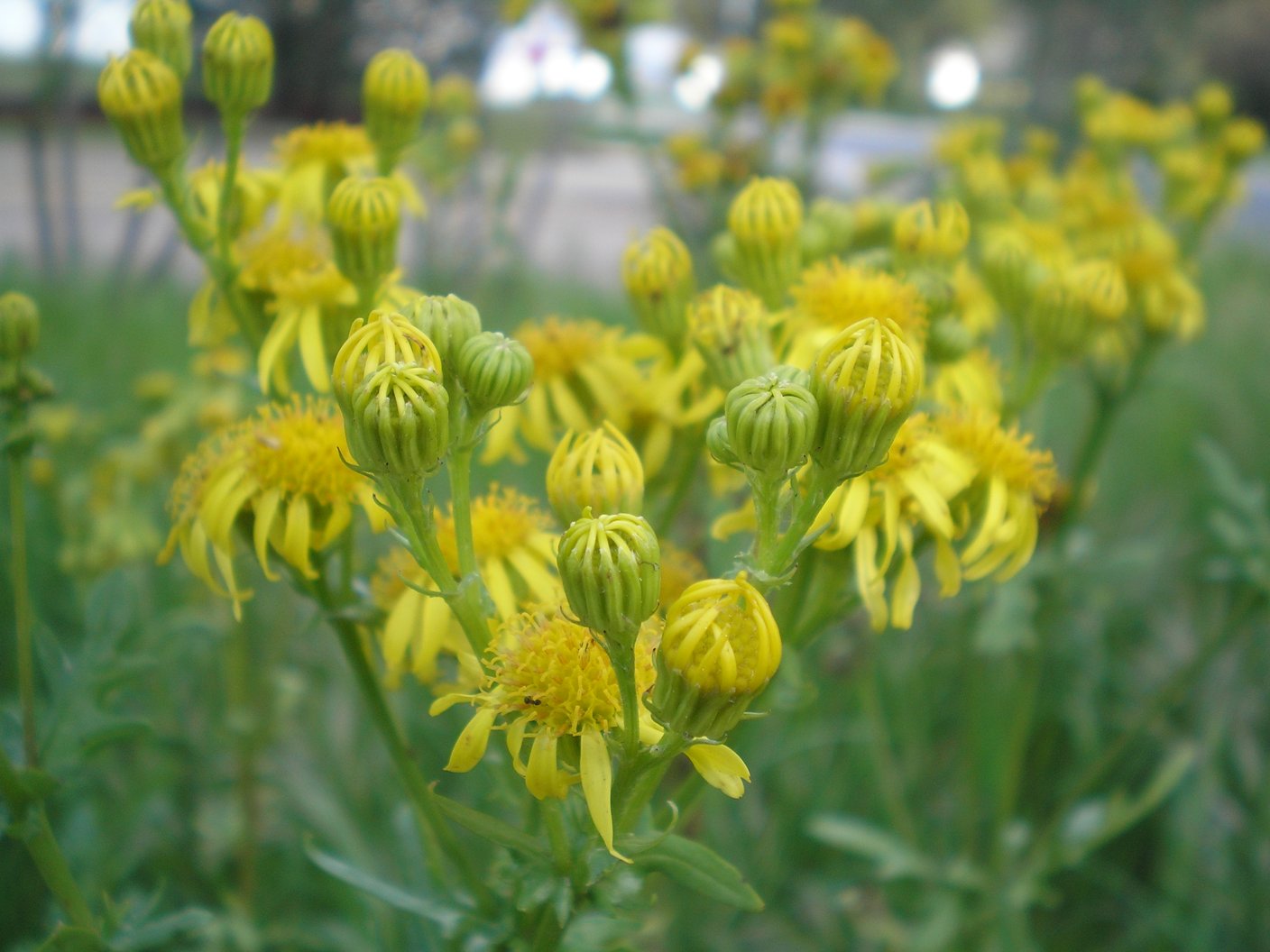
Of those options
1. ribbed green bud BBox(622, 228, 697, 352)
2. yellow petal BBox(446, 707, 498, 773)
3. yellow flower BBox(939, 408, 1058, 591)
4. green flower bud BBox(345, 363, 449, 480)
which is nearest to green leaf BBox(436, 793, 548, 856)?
yellow petal BBox(446, 707, 498, 773)

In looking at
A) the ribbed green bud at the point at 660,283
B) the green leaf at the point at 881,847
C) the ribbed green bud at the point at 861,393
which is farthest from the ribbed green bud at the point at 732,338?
the green leaf at the point at 881,847

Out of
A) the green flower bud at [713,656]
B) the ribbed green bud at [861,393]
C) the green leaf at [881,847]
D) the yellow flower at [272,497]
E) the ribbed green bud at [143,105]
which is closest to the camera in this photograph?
the green flower bud at [713,656]

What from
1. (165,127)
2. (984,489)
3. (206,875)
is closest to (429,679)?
(984,489)

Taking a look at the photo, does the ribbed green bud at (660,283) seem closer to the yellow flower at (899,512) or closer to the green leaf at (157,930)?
the yellow flower at (899,512)

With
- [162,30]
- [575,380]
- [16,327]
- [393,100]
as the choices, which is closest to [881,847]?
[575,380]

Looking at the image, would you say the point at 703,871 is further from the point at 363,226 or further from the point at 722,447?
the point at 363,226

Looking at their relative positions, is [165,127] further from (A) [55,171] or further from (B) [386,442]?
(A) [55,171]
